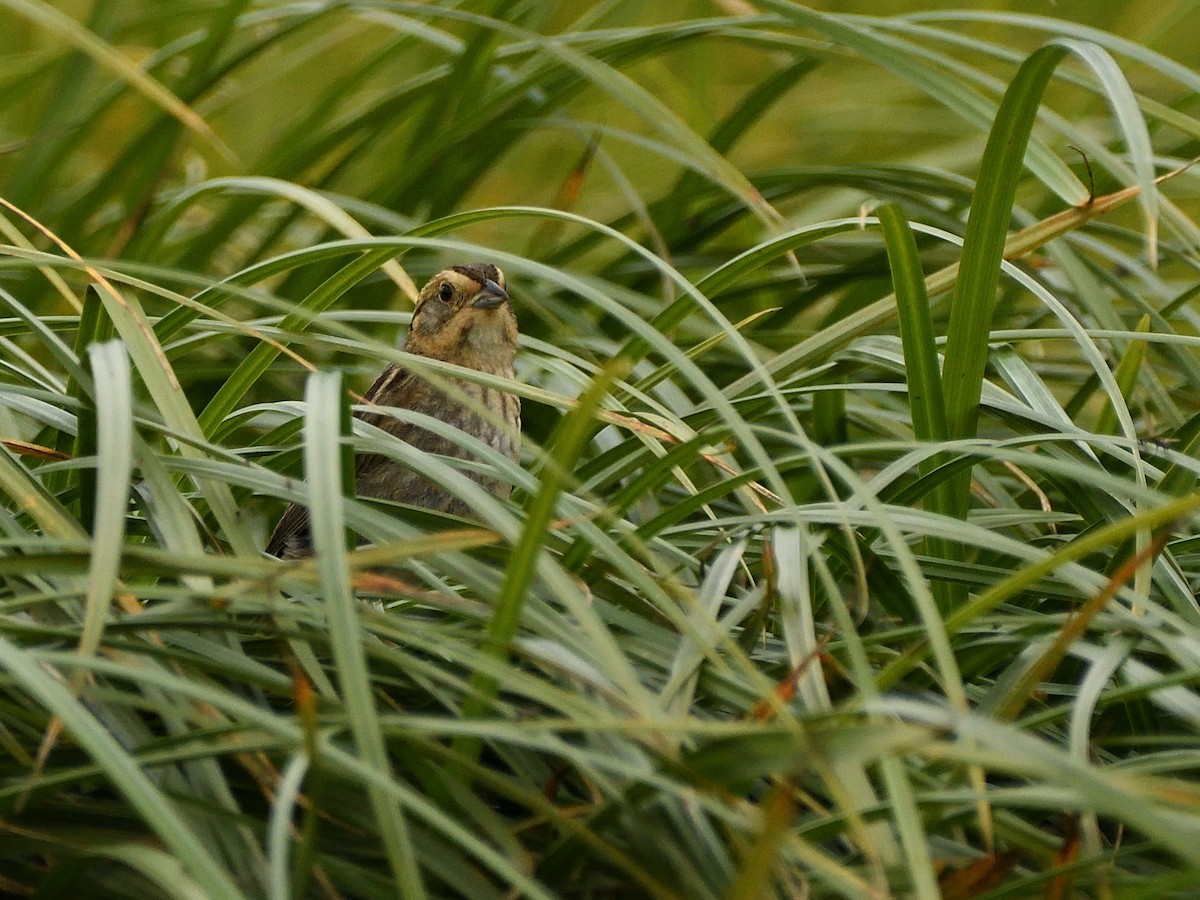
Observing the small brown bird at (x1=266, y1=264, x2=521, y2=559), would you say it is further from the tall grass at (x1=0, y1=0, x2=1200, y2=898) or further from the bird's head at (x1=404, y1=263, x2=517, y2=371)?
the tall grass at (x1=0, y1=0, x2=1200, y2=898)

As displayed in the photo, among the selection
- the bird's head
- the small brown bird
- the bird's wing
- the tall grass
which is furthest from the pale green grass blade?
the bird's head

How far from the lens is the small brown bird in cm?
367

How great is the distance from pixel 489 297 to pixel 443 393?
11.0 inches

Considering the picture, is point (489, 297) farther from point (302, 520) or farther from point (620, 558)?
point (620, 558)

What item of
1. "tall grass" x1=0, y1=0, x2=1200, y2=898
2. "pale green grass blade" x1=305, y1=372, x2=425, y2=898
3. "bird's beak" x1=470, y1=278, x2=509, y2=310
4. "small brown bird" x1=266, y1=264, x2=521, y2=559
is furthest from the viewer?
"bird's beak" x1=470, y1=278, x2=509, y2=310

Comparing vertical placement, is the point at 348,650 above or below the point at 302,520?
below

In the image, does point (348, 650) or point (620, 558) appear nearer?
point (348, 650)

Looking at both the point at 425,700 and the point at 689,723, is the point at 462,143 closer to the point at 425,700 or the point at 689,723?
the point at 425,700

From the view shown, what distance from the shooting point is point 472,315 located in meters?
3.86

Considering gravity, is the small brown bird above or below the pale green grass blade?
above

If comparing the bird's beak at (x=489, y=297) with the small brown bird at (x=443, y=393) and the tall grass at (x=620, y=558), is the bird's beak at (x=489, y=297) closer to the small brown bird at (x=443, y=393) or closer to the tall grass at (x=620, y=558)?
the small brown bird at (x=443, y=393)

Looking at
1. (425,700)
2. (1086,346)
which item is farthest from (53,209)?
(1086,346)

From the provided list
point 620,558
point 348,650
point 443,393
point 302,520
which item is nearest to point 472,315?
point 443,393

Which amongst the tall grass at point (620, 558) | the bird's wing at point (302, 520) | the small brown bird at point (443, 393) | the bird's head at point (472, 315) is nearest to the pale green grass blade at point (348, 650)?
the tall grass at point (620, 558)
